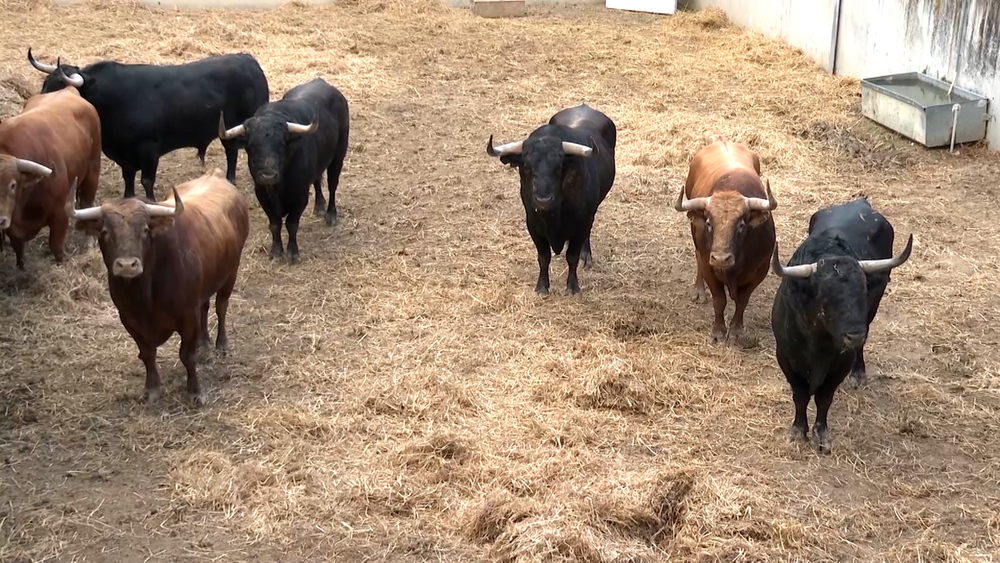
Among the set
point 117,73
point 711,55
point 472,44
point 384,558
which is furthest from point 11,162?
point 711,55

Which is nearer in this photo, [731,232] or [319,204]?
[731,232]

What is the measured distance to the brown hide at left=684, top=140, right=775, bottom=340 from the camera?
666 centimetres

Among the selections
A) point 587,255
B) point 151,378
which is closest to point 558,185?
point 587,255

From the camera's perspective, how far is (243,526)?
16.5ft

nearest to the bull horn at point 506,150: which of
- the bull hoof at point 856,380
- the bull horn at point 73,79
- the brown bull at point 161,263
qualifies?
the brown bull at point 161,263

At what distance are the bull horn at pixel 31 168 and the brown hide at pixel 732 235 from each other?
463 centimetres

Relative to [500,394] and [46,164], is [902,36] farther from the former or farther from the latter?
[46,164]

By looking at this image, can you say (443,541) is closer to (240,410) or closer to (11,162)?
(240,410)

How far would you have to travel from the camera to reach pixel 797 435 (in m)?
5.86

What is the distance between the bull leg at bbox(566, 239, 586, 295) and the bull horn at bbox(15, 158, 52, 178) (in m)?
3.93

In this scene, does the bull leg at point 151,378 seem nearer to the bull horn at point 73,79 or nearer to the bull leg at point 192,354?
the bull leg at point 192,354

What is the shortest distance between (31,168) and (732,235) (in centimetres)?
497

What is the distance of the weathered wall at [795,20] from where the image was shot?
1427 centimetres

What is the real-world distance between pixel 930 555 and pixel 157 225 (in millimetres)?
4488
